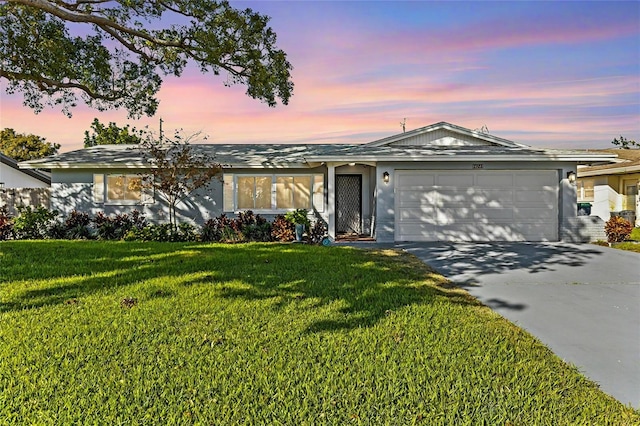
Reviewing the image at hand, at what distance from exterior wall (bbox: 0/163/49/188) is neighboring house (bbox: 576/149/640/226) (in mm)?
27717

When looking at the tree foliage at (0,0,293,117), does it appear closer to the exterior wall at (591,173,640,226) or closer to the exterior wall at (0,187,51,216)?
the exterior wall at (0,187,51,216)

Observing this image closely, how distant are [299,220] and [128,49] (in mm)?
8948

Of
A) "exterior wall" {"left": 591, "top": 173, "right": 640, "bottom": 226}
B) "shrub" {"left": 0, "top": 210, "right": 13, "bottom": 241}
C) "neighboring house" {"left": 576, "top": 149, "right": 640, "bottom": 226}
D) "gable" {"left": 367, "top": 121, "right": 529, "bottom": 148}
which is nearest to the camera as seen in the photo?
"shrub" {"left": 0, "top": 210, "right": 13, "bottom": 241}

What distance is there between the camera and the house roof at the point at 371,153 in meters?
12.9

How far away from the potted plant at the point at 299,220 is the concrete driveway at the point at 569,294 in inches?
117

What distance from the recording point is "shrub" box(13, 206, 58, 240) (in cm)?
1366

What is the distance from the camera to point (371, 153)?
13641 millimetres

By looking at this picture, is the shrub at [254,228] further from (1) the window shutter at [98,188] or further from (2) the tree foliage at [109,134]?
(2) the tree foliage at [109,134]

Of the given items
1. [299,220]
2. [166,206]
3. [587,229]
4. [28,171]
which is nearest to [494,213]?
[587,229]

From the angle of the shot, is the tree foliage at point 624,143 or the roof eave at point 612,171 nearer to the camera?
the roof eave at point 612,171

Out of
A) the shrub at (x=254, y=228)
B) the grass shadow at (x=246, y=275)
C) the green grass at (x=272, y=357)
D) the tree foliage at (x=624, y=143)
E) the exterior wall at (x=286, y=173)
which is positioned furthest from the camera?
the tree foliage at (x=624, y=143)

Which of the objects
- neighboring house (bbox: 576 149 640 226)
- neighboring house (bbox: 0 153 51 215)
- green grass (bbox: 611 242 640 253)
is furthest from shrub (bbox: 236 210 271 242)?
neighboring house (bbox: 576 149 640 226)

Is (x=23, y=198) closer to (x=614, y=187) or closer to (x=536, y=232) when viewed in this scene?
(x=536, y=232)

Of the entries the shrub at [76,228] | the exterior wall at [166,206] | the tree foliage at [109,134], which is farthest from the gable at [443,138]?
the tree foliage at [109,134]
